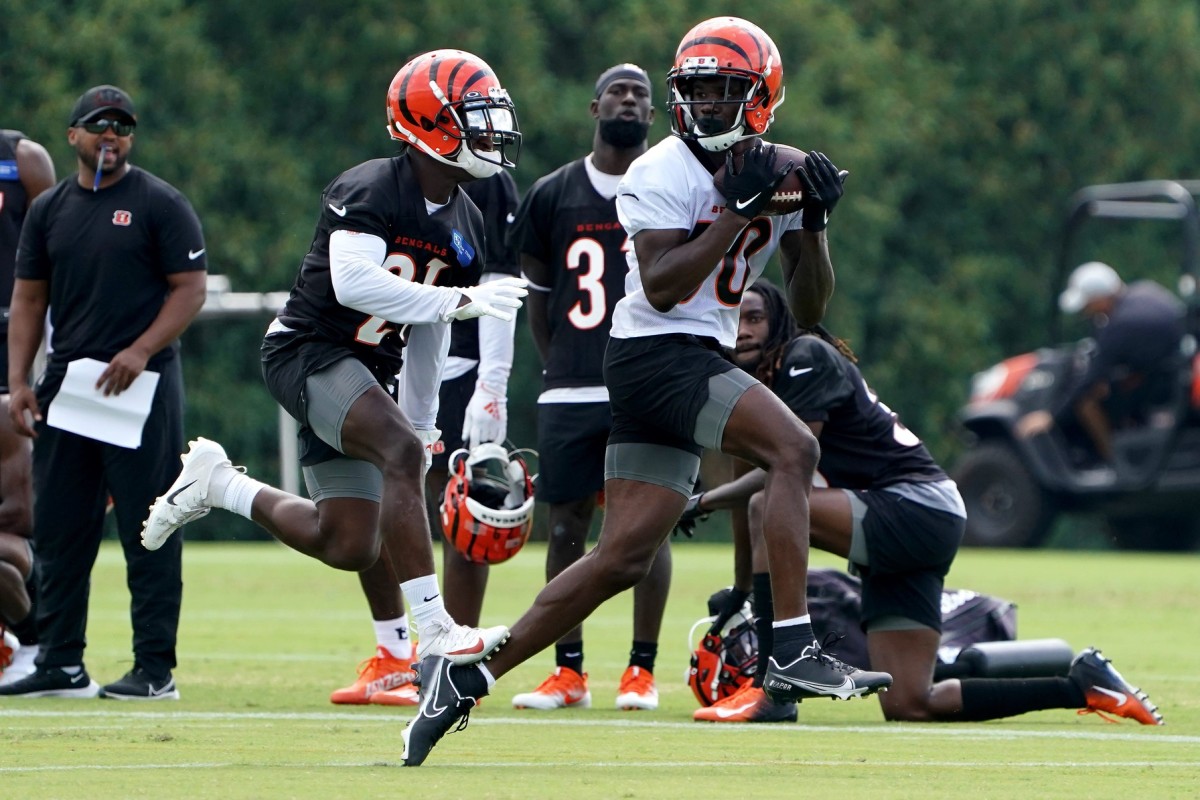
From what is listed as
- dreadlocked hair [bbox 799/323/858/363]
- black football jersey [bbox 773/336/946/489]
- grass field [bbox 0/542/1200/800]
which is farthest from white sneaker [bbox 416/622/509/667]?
dreadlocked hair [bbox 799/323/858/363]

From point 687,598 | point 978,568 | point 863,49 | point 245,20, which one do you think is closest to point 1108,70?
point 863,49

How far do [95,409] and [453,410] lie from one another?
149cm

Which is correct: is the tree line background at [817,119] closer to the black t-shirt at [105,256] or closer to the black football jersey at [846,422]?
the black football jersey at [846,422]

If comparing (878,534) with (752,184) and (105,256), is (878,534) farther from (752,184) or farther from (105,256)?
(105,256)

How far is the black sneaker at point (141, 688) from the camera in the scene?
8477mm

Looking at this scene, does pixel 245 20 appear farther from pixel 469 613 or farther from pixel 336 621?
pixel 469 613

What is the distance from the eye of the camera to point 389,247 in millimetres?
7137

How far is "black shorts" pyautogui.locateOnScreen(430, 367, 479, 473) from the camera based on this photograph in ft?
30.0

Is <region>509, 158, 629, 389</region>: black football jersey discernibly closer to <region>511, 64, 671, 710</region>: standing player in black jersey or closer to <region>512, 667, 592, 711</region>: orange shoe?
<region>511, 64, 671, 710</region>: standing player in black jersey

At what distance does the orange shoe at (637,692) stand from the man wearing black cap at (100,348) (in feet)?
5.55

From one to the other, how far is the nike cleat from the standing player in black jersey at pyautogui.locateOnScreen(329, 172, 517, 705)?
91.0 inches

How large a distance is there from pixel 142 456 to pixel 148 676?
32.5 inches

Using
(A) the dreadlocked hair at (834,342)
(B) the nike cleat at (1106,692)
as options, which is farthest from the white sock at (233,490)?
(B) the nike cleat at (1106,692)

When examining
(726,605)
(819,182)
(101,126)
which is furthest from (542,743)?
(101,126)
